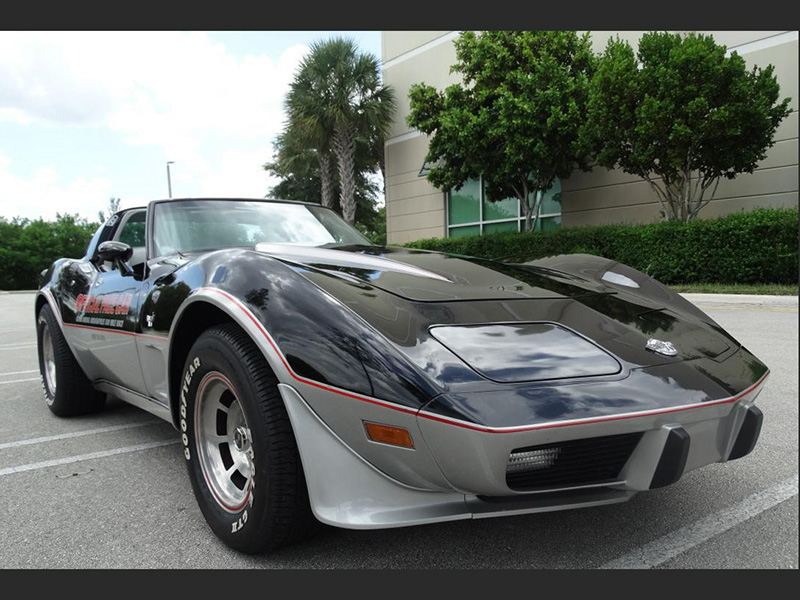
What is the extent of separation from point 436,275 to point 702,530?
1.23 meters

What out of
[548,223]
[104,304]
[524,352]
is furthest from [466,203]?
[524,352]

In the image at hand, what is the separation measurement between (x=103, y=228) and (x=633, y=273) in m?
3.15

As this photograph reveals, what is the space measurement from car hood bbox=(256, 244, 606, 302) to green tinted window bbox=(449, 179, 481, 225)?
14.6m

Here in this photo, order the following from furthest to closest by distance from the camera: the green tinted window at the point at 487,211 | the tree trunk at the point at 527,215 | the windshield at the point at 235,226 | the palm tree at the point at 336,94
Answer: the palm tree at the point at 336,94 < the green tinted window at the point at 487,211 < the tree trunk at the point at 527,215 < the windshield at the point at 235,226

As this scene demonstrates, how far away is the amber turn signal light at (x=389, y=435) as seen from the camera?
5.07 feet

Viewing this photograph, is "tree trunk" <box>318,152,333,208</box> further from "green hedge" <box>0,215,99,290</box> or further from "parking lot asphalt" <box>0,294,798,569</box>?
"parking lot asphalt" <box>0,294,798,569</box>

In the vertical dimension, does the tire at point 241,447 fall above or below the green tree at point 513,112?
below

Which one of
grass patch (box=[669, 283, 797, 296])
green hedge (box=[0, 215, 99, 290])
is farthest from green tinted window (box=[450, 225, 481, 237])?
green hedge (box=[0, 215, 99, 290])

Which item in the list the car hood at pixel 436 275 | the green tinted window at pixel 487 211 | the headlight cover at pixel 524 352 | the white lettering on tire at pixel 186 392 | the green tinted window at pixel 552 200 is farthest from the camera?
the green tinted window at pixel 487 211

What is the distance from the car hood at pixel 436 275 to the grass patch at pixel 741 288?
752cm

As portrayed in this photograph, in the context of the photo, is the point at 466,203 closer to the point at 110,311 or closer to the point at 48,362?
the point at 48,362

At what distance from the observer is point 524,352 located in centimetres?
166

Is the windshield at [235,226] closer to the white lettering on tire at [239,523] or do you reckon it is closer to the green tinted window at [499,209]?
the white lettering on tire at [239,523]

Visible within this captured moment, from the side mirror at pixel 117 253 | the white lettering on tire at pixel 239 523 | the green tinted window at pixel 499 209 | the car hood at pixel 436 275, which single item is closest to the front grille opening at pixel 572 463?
the car hood at pixel 436 275
